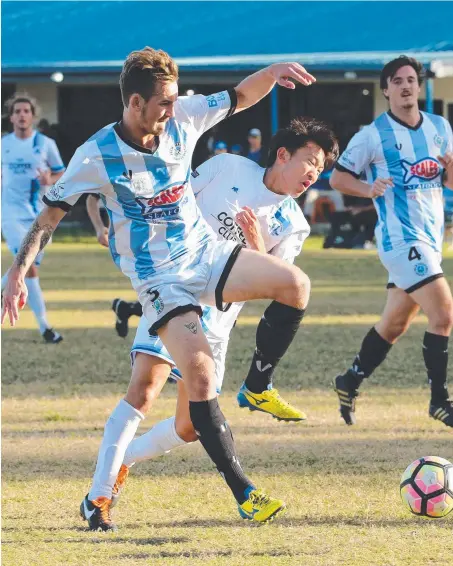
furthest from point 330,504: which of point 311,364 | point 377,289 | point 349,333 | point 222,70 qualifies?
point 222,70

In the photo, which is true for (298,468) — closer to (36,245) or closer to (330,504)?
(330,504)

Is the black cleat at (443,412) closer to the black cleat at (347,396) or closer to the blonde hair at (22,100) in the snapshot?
the black cleat at (347,396)

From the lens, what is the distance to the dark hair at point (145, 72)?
5.00 meters

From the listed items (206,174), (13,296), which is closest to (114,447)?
(13,296)

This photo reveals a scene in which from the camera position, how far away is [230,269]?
5117mm

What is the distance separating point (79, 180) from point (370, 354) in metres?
3.12

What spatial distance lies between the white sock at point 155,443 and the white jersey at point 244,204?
0.59 meters

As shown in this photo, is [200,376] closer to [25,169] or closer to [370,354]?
[370,354]

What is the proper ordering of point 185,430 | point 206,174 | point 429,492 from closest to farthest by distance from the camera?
1. point 429,492
2. point 185,430
3. point 206,174

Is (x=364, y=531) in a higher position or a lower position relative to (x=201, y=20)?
lower

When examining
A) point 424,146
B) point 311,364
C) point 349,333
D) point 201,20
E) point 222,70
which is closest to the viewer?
point 424,146

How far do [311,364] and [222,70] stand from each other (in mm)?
16297

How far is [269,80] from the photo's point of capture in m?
A: 5.49

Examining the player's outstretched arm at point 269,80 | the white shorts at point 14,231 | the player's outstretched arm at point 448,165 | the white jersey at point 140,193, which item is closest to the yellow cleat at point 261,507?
the white jersey at point 140,193
